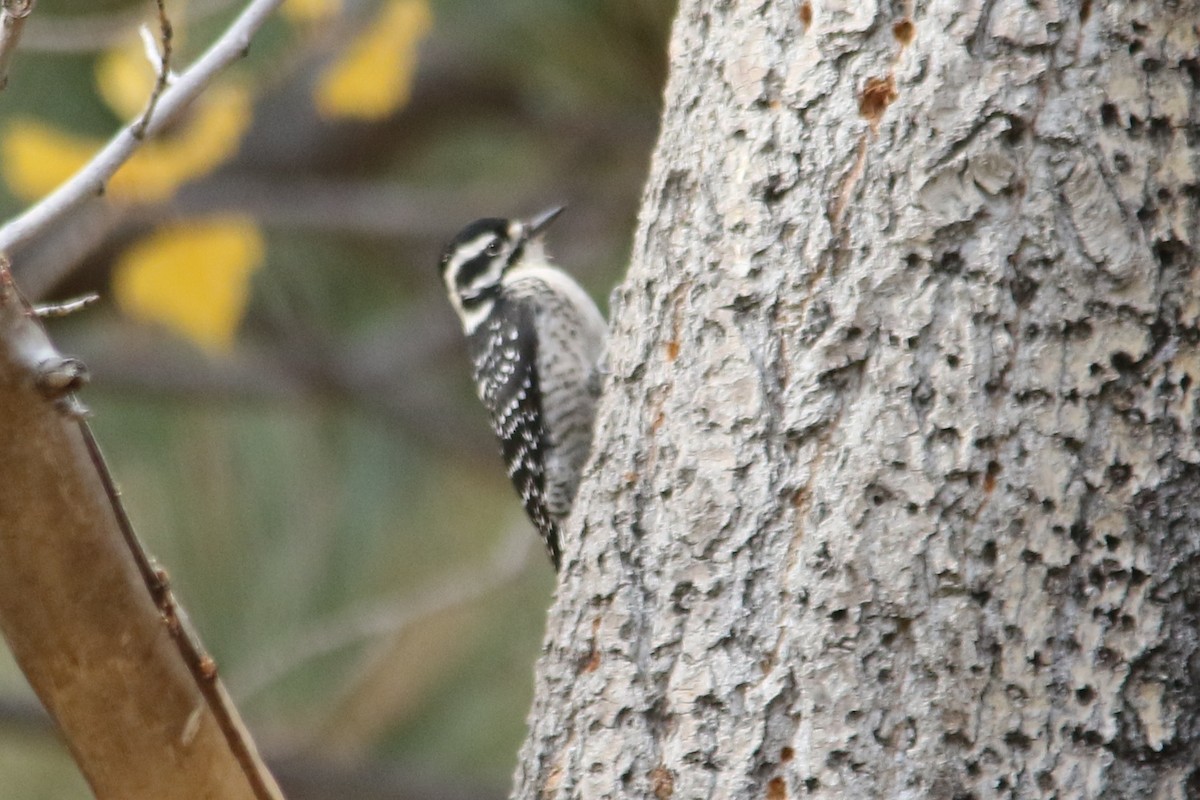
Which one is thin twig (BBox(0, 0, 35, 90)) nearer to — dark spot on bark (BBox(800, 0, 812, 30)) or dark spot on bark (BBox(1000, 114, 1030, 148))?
dark spot on bark (BBox(800, 0, 812, 30))

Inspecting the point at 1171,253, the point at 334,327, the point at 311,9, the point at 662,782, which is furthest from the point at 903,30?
the point at 334,327

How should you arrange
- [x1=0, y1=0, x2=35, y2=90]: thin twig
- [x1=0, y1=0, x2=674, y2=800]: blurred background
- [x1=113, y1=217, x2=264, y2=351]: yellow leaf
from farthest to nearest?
[x1=0, y1=0, x2=674, y2=800]: blurred background, [x1=113, y1=217, x2=264, y2=351]: yellow leaf, [x1=0, y1=0, x2=35, y2=90]: thin twig

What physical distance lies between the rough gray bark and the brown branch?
1.87ft

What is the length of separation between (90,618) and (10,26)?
0.78m

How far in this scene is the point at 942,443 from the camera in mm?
2107

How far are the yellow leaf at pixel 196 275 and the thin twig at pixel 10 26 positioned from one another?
210 cm

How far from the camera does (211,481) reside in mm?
6609

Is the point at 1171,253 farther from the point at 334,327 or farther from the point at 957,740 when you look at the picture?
the point at 334,327

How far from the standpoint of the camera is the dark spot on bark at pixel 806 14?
2.27 metres

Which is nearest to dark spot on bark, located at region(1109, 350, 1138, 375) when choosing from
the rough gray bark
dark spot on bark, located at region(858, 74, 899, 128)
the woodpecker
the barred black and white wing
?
the rough gray bark

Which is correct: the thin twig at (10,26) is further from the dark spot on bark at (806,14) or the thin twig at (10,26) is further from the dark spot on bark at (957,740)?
the dark spot on bark at (957,740)

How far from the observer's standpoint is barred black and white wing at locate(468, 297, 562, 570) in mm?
3986

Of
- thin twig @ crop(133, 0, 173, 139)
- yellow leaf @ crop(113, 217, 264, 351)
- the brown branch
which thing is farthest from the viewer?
yellow leaf @ crop(113, 217, 264, 351)

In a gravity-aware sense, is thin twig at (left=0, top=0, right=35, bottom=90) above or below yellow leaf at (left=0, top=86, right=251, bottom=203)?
below
